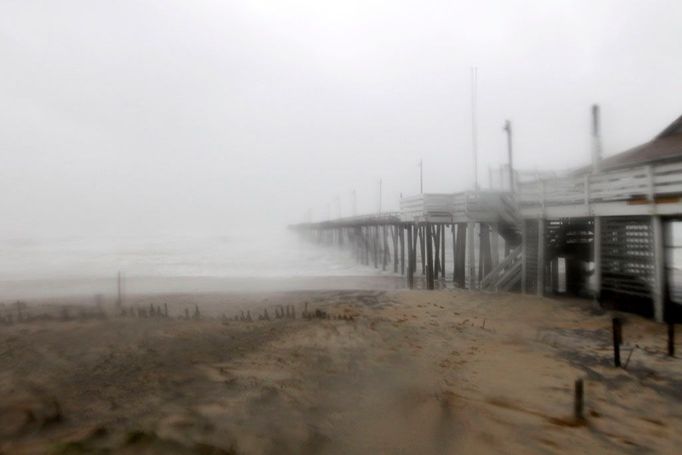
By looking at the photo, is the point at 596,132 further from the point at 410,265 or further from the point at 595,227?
the point at 410,265

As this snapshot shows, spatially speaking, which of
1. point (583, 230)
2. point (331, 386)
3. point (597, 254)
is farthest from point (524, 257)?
point (331, 386)

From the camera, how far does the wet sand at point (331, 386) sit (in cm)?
484

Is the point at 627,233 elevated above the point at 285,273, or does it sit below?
above

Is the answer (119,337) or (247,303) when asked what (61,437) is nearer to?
(119,337)

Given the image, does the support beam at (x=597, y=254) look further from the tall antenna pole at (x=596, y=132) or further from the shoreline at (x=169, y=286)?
the shoreline at (x=169, y=286)

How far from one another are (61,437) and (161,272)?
80.3 ft

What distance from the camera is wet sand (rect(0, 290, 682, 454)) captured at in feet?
15.9

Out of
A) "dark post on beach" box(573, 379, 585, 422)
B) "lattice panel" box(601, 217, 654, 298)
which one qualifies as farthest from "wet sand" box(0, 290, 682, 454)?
"lattice panel" box(601, 217, 654, 298)

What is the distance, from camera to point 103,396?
232 inches

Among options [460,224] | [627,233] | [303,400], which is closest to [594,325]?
[627,233]

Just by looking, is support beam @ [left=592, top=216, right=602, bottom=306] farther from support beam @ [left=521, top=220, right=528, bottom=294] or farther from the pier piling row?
support beam @ [left=521, top=220, right=528, bottom=294]

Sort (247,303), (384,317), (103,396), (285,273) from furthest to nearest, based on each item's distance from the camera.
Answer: (285,273) → (247,303) → (384,317) → (103,396)

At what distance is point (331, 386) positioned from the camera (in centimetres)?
652

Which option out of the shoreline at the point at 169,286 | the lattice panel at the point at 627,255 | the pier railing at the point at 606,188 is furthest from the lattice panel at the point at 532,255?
the shoreline at the point at 169,286
